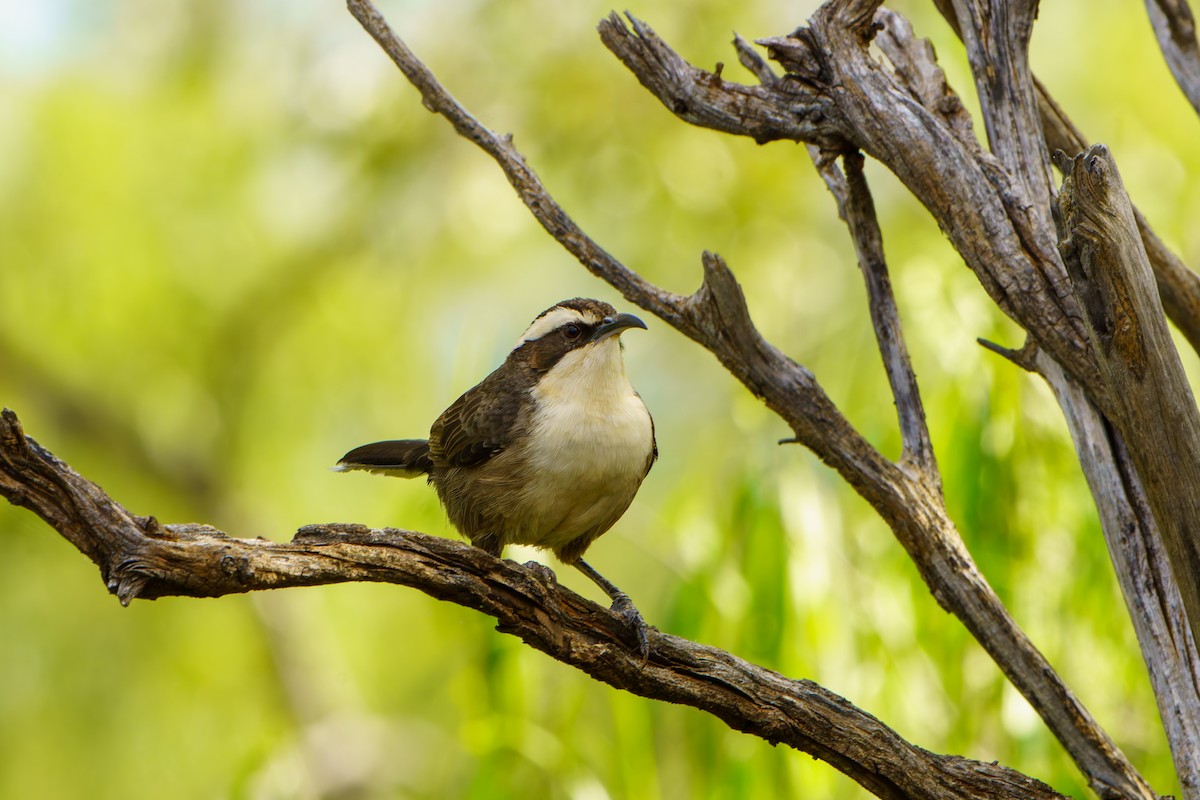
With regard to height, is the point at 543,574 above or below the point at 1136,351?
below

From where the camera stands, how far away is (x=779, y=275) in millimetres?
8609

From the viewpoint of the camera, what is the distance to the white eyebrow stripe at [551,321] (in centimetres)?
415

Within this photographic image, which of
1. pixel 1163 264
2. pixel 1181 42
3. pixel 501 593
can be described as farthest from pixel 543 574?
pixel 1181 42

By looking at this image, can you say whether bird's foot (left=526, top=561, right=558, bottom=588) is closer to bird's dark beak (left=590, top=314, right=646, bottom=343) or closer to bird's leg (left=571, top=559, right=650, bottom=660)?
bird's leg (left=571, top=559, right=650, bottom=660)

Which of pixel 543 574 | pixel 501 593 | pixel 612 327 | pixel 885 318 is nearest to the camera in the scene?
pixel 501 593

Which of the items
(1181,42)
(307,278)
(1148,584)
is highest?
(307,278)

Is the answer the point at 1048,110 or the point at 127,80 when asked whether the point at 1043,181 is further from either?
the point at 127,80

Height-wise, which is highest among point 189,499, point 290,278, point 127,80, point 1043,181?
point 127,80

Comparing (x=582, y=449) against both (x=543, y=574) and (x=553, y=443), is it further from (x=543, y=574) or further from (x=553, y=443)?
(x=543, y=574)

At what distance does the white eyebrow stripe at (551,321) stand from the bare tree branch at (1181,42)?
2.08m

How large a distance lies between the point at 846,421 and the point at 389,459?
215 cm

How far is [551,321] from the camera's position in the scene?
424cm

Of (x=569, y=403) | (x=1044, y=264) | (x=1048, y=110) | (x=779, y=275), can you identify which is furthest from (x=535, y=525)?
(x=779, y=275)

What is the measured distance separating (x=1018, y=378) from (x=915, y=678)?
3.96 ft
